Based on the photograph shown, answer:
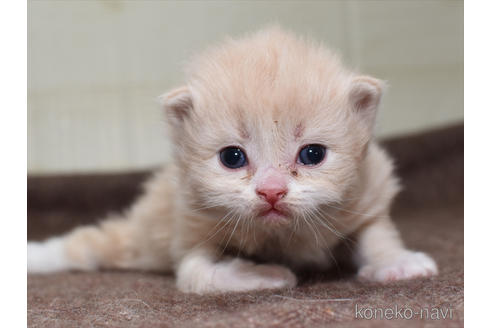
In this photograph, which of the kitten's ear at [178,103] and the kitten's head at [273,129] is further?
the kitten's ear at [178,103]

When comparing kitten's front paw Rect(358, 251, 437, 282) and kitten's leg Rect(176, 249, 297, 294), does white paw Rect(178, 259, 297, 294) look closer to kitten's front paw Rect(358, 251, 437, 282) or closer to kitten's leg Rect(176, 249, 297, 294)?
kitten's leg Rect(176, 249, 297, 294)

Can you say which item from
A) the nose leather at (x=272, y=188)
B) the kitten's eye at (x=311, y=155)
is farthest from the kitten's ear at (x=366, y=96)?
the nose leather at (x=272, y=188)

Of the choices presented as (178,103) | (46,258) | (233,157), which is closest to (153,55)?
(178,103)

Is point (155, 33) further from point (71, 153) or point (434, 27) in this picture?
point (71, 153)

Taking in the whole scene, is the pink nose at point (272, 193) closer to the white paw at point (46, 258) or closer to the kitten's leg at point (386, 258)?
the kitten's leg at point (386, 258)

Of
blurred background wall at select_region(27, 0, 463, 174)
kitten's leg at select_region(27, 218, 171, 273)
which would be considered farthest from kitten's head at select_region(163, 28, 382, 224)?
kitten's leg at select_region(27, 218, 171, 273)
